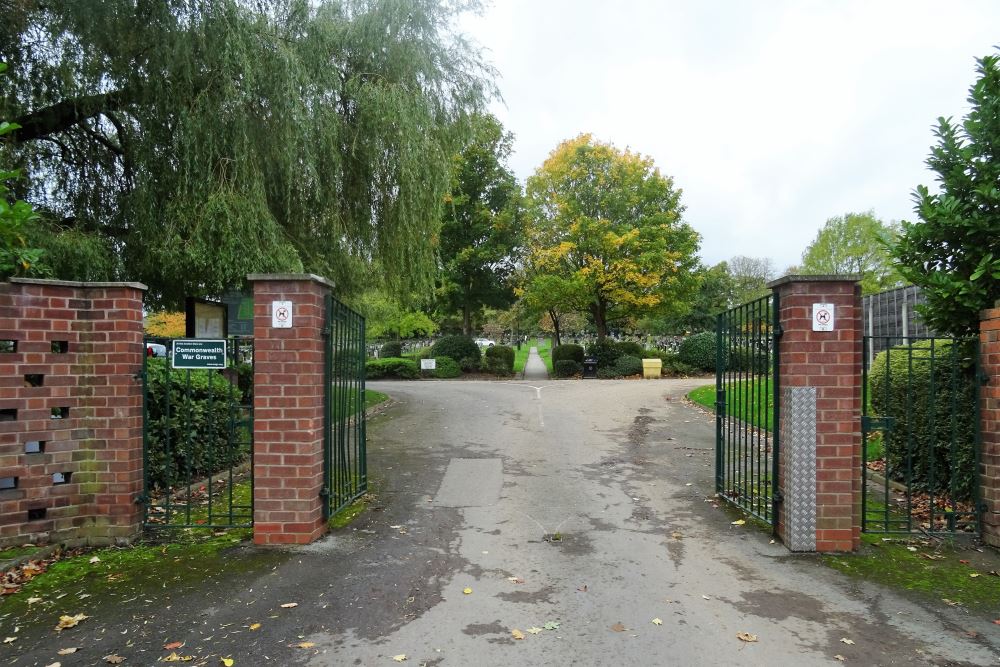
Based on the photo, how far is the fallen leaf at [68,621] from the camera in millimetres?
3576

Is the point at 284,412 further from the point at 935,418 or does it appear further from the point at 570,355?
the point at 570,355

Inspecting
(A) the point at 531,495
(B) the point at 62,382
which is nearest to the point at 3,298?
(B) the point at 62,382

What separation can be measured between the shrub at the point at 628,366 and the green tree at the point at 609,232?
2276mm

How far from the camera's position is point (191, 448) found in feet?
20.3

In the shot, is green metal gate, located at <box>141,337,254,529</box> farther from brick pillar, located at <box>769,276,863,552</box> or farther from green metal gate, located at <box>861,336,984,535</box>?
green metal gate, located at <box>861,336,984,535</box>

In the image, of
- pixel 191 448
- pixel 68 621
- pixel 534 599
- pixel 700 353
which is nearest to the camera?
pixel 68 621

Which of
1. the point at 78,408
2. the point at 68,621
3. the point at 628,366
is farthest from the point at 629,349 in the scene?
the point at 68,621

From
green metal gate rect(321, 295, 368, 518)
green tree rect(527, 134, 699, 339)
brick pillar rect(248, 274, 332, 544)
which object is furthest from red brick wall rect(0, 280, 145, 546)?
green tree rect(527, 134, 699, 339)

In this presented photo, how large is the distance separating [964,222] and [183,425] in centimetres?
782

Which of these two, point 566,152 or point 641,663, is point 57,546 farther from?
point 566,152

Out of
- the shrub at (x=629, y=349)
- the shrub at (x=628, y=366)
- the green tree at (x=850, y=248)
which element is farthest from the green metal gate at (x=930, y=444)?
the green tree at (x=850, y=248)

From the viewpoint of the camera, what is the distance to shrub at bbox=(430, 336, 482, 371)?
25859 mm

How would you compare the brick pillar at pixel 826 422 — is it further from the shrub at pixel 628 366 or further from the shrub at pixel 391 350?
the shrub at pixel 391 350

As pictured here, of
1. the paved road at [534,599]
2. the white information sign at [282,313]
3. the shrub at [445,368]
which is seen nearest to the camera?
the paved road at [534,599]
